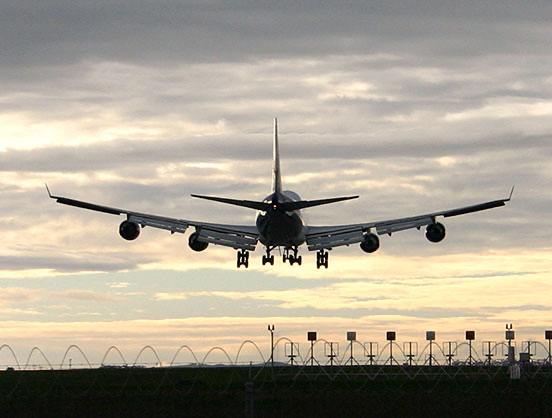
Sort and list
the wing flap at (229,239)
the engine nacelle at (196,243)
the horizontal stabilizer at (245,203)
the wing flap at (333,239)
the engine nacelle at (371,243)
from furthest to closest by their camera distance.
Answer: the wing flap at (333,239) < the wing flap at (229,239) < the engine nacelle at (371,243) < the engine nacelle at (196,243) < the horizontal stabilizer at (245,203)

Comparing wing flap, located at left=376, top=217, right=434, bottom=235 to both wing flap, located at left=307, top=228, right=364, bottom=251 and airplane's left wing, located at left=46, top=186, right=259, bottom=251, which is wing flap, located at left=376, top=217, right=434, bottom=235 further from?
airplane's left wing, located at left=46, top=186, right=259, bottom=251

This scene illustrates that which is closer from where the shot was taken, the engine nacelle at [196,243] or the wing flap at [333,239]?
the engine nacelle at [196,243]

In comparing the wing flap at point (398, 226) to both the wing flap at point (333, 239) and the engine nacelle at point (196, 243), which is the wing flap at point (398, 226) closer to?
the wing flap at point (333, 239)

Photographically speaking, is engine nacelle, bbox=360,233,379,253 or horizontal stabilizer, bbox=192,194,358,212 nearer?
horizontal stabilizer, bbox=192,194,358,212

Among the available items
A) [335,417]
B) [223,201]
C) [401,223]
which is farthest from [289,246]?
[335,417]

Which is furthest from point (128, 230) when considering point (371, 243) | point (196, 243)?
point (371, 243)

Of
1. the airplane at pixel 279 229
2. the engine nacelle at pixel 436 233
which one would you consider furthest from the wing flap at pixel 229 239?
the engine nacelle at pixel 436 233

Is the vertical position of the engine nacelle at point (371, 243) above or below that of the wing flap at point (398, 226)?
below

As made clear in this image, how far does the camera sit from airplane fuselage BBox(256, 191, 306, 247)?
104625 mm

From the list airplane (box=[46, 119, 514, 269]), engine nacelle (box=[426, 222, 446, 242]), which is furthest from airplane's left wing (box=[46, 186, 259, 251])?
engine nacelle (box=[426, 222, 446, 242])

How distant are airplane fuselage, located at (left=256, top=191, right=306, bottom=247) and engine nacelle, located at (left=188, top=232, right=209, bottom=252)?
5.79 metres

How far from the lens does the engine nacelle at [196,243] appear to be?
111062 mm

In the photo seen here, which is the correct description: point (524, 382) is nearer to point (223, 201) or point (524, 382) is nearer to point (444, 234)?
point (444, 234)

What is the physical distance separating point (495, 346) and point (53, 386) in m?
53.8
